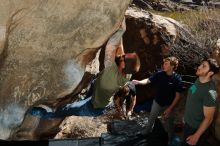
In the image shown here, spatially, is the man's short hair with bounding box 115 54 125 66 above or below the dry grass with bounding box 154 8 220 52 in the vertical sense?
above

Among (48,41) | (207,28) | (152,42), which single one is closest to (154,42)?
(152,42)

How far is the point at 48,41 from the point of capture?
516cm

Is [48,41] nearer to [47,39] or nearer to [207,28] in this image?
[47,39]

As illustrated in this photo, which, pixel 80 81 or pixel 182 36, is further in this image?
pixel 182 36

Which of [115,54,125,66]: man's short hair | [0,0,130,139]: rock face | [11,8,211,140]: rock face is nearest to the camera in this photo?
[0,0,130,139]: rock face

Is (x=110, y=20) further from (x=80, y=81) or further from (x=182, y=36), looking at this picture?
(x=182, y=36)

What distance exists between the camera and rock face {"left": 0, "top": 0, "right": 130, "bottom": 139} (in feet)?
16.6

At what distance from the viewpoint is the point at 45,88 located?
209 inches

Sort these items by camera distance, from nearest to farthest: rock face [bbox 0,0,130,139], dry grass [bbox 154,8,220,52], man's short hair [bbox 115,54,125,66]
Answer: rock face [bbox 0,0,130,139] < man's short hair [bbox 115,54,125,66] < dry grass [bbox 154,8,220,52]

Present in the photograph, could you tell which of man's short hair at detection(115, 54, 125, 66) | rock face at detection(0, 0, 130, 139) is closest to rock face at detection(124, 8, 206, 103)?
man's short hair at detection(115, 54, 125, 66)

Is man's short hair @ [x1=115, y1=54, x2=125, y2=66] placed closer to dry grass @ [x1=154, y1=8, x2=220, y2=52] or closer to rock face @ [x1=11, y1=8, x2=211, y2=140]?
rock face @ [x1=11, y1=8, x2=211, y2=140]

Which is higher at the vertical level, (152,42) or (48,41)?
(48,41)

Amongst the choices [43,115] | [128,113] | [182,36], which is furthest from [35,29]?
[182,36]

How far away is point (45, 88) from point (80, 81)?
42cm
